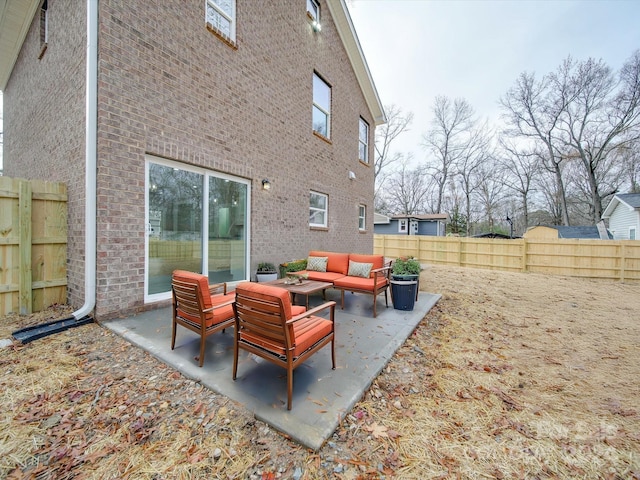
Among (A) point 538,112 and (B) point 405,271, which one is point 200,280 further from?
(A) point 538,112

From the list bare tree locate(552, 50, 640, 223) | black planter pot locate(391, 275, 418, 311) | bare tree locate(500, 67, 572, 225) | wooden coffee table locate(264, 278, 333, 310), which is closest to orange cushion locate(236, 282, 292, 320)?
wooden coffee table locate(264, 278, 333, 310)

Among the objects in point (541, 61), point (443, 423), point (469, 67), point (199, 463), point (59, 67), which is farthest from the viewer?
point (541, 61)

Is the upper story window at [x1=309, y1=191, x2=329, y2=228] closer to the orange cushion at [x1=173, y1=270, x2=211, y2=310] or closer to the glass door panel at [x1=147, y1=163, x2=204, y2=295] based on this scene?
the glass door panel at [x1=147, y1=163, x2=204, y2=295]

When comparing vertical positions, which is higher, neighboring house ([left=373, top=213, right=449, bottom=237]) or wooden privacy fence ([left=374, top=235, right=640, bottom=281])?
neighboring house ([left=373, top=213, right=449, bottom=237])

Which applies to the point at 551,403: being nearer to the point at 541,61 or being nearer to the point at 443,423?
the point at 443,423

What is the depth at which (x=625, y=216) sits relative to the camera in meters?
15.5

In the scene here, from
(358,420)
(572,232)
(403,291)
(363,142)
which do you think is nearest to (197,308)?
(358,420)

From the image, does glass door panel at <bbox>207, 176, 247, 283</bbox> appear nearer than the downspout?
No

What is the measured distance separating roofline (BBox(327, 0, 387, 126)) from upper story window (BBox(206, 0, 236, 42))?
5169 millimetres

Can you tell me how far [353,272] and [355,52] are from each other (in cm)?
933

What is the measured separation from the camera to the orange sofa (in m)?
4.97

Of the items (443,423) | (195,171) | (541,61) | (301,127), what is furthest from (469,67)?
(443,423)

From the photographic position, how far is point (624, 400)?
2.62 m

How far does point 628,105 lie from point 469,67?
11039 mm
